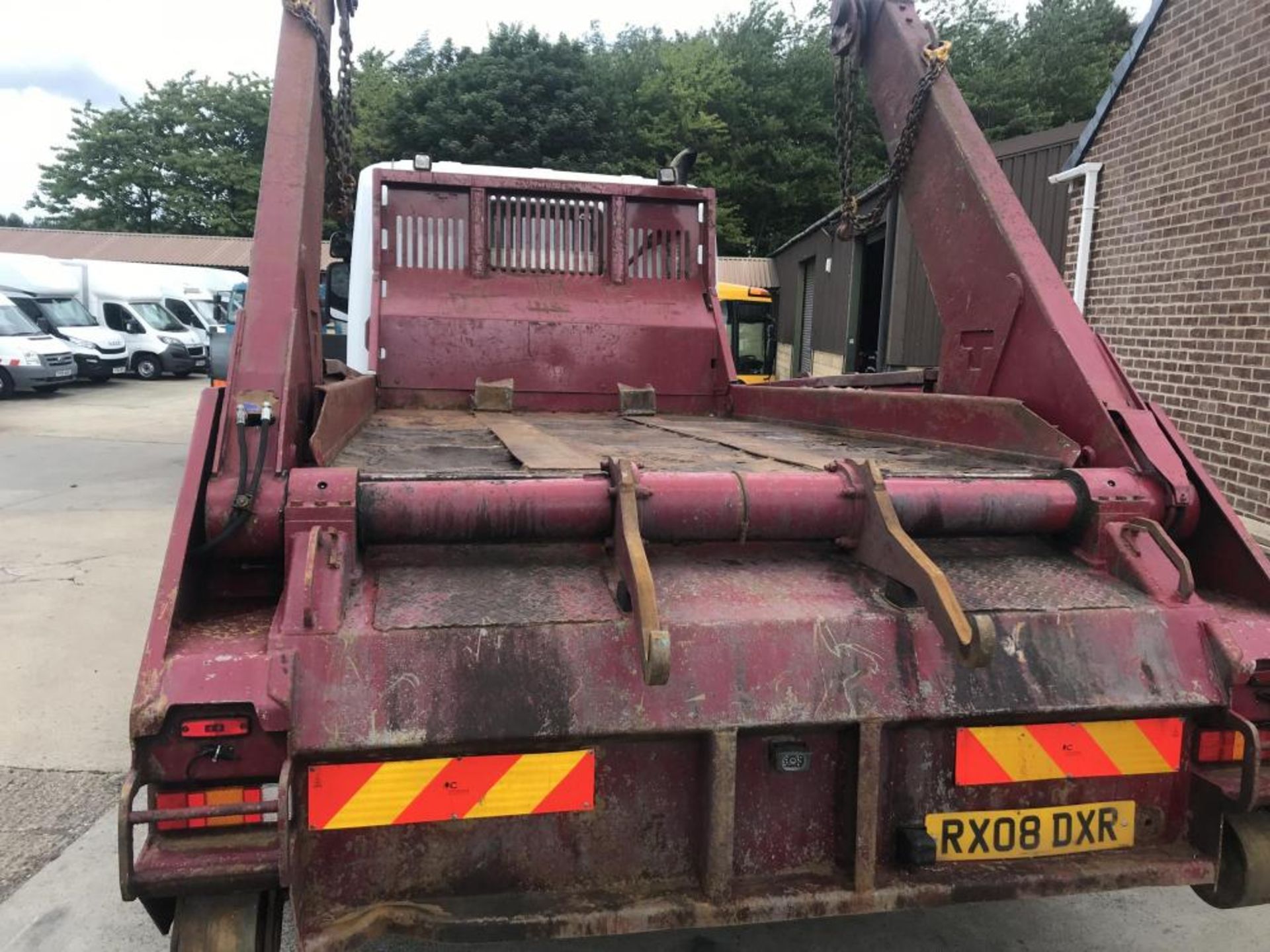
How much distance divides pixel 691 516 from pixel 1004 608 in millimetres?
738

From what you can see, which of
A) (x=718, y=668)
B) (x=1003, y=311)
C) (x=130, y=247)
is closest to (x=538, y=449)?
(x=718, y=668)

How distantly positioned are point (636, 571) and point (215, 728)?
0.86 meters

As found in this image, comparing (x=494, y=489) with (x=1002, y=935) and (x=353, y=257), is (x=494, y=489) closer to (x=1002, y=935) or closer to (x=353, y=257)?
(x=1002, y=935)

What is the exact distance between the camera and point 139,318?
25.0 meters

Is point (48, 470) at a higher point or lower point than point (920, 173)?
lower

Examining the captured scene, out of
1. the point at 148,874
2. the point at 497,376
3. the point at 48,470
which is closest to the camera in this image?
the point at 148,874

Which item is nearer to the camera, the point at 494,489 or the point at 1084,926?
the point at 494,489

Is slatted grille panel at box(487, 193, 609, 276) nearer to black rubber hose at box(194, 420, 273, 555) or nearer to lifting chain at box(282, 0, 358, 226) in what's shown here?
lifting chain at box(282, 0, 358, 226)

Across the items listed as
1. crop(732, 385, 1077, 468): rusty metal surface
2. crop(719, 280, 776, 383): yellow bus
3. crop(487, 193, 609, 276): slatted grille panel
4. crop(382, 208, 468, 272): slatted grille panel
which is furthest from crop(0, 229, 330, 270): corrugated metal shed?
crop(732, 385, 1077, 468): rusty metal surface

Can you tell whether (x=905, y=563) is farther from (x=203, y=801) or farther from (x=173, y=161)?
(x=173, y=161)

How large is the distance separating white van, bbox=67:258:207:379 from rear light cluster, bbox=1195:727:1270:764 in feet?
87.1

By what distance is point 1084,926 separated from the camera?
110 inches

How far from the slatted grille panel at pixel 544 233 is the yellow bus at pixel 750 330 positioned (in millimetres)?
10544

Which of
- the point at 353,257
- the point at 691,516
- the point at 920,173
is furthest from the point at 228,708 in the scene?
the point at 353,257
